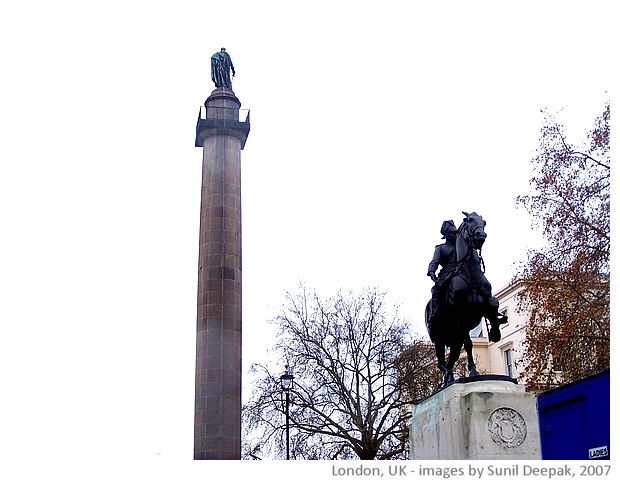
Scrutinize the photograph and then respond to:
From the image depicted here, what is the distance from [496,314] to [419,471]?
260cm

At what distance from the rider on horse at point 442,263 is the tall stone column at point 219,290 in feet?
52.0

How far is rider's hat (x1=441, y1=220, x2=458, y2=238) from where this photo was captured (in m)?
11.7

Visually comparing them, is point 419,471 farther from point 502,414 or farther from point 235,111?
point 235,111

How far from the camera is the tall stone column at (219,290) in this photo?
2616 cm

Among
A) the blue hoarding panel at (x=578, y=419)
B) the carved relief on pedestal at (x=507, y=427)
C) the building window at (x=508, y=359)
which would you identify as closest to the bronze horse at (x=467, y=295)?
the carved relief on pedestal at (x=507, y=427)

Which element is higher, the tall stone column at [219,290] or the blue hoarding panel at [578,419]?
the tall stone column at [219,290]

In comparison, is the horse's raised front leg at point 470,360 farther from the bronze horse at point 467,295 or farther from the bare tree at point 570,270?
the bare tree at point 570,270

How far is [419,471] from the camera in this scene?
9.07m

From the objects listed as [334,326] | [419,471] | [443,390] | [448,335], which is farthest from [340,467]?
[334,326]

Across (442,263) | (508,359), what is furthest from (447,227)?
(508,359)

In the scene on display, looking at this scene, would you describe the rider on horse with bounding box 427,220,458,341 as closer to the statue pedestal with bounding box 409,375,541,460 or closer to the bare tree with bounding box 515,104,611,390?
the statue pedestal with bounding box 409,375,541,460

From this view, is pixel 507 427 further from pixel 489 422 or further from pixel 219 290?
pixel 219 290

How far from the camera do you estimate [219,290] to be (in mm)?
27234

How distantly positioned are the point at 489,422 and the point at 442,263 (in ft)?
8.13
